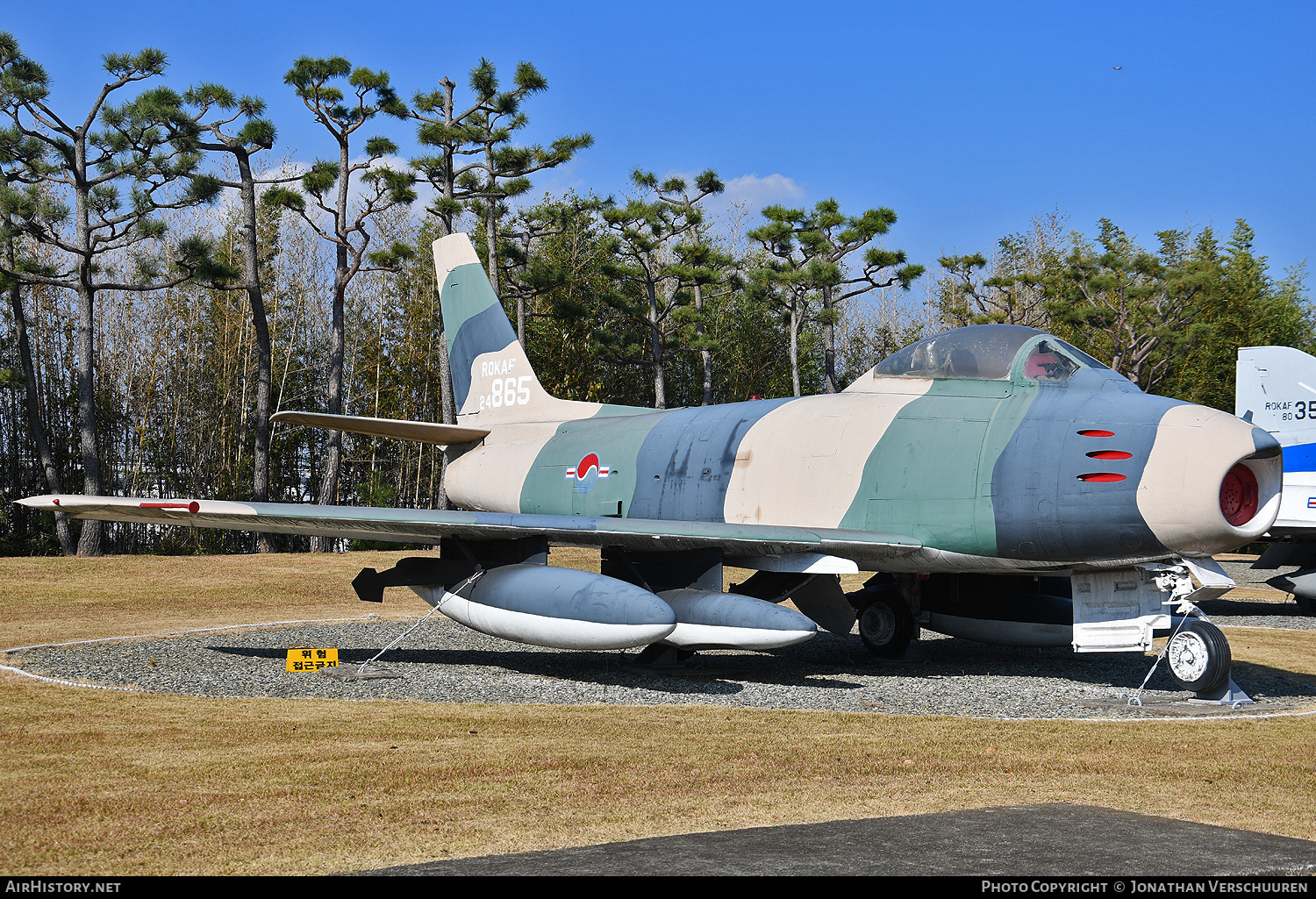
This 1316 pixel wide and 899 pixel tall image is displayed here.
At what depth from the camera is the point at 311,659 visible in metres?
9.67

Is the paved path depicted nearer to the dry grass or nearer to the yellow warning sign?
the dry grass

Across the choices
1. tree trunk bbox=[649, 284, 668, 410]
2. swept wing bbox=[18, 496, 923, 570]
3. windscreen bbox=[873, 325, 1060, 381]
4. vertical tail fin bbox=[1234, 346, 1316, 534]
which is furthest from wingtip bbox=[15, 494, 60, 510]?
tree trunk bbox=[649, 284, 668, 410]

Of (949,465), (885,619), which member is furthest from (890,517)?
(885,619)

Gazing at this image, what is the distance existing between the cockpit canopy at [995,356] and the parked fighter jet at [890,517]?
2cm

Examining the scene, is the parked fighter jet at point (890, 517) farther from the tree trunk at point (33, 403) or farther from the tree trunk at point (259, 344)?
the tree trunk at point (33, 403)

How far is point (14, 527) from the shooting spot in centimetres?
2906

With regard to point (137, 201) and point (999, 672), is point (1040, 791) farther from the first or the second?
point (137, 201)

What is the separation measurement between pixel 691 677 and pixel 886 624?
257 centimetres

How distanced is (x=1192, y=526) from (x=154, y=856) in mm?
7058

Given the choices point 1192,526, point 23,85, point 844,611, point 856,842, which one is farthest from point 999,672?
point 23,85

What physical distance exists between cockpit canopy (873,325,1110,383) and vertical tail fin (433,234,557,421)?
6020 mm

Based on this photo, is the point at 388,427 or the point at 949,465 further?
the point at 388,427

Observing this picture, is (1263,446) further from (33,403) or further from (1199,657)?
(33,403)

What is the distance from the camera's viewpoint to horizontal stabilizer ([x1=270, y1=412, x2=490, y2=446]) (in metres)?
11.5
